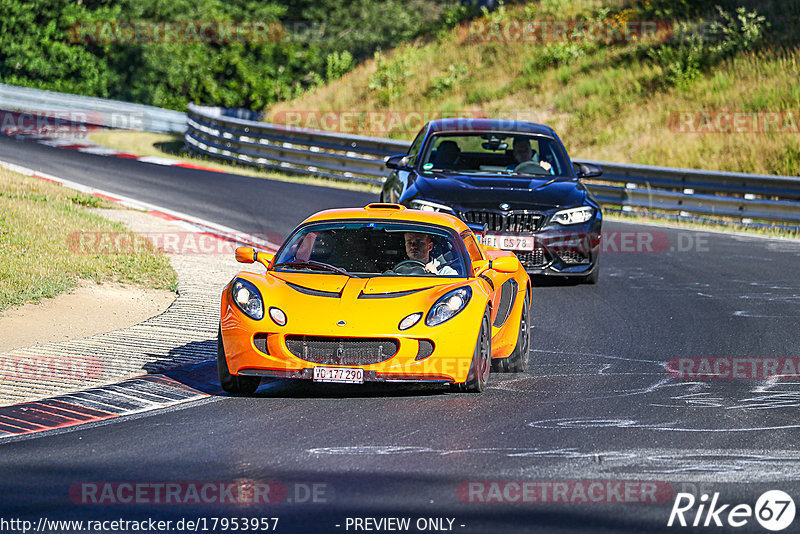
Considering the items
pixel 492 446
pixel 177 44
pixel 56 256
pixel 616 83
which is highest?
pixel 177 44

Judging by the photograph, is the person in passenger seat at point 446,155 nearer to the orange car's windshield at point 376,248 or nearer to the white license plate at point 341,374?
the orange car's windshield at point 376,248

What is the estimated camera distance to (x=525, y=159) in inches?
591

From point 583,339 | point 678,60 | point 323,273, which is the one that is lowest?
point 583,339

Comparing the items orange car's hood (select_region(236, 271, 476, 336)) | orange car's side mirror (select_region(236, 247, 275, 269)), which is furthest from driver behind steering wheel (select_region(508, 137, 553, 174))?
orange car's hood (select_region(236, 271, 476, 336))

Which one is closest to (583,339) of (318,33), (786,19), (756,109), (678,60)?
(756,109)

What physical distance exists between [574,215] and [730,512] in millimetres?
8098

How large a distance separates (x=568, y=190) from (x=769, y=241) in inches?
249

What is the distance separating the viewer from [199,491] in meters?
6.12

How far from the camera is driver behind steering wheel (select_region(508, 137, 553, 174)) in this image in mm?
14672

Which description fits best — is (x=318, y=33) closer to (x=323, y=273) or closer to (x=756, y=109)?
(x=756, y=109)

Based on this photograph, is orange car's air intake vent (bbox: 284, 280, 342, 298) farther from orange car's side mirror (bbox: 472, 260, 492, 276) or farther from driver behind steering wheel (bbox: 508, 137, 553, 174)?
driver behind steering wheel (bbox: 508, 137, 553, 174)

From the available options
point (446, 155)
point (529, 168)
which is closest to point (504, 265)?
point (529, 168)

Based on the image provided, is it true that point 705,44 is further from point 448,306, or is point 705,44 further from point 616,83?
point 448,306

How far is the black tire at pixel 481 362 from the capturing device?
8445 millimetres
